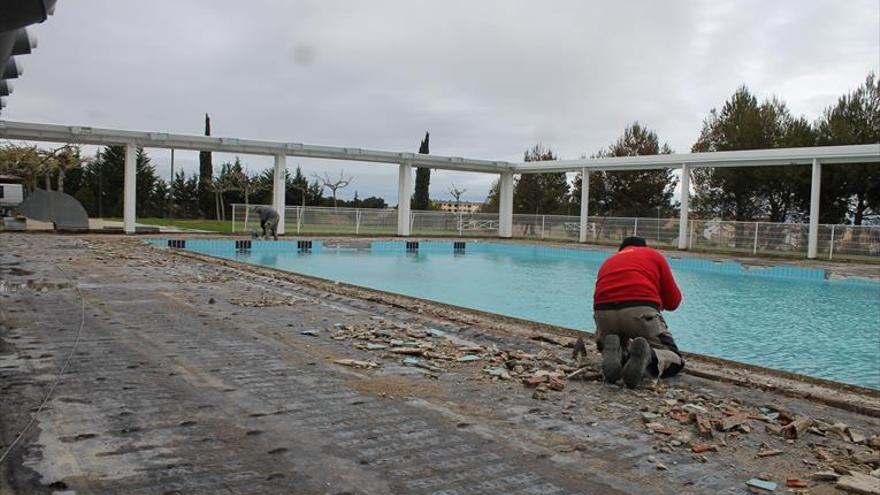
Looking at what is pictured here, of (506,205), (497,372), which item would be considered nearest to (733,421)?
(497,372)

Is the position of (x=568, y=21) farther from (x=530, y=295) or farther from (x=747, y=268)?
(x=747, y=268)

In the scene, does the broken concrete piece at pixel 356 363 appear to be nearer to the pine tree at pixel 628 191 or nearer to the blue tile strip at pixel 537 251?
the blue tile strip at pixel 537 251

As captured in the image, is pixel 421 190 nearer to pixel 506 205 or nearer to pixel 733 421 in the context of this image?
pixel 506 205

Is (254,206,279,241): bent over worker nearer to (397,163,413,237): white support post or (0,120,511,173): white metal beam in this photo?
(0,120,511,173): white metal beam

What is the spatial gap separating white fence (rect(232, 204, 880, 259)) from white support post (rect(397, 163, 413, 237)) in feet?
2.43

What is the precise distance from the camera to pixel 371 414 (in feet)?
11.2

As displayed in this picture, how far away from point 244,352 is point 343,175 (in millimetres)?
29182

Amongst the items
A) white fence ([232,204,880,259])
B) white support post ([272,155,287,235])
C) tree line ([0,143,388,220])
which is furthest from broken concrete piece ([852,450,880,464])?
tree line ([0,143,388,220])

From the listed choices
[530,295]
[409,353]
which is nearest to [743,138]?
[530,295]

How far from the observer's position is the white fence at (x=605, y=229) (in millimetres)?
19141

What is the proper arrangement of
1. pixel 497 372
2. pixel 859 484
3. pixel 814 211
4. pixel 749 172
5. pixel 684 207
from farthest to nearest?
pixel 749 172, pixel 684 207, pixel 814 211, pixel 497 372, pixel 859 484

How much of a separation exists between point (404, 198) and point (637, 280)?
811 inches

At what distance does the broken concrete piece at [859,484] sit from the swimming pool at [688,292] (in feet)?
13.8

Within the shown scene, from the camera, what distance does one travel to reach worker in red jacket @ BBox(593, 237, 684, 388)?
166 inches
